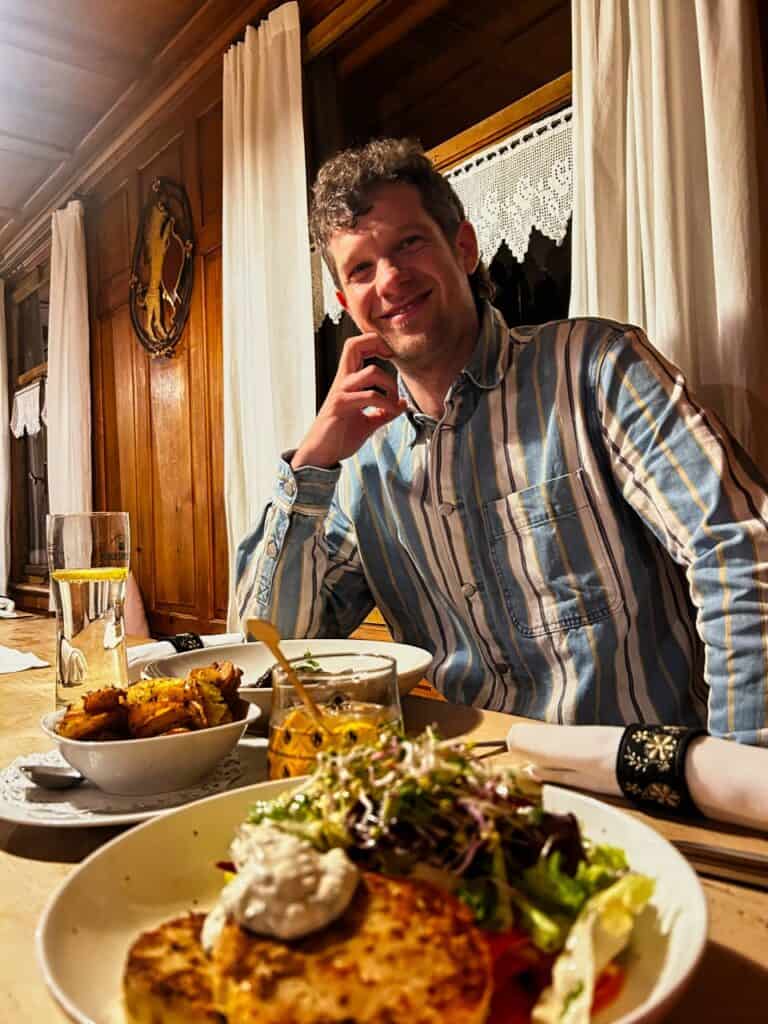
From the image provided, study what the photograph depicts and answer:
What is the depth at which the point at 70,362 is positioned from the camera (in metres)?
4.80

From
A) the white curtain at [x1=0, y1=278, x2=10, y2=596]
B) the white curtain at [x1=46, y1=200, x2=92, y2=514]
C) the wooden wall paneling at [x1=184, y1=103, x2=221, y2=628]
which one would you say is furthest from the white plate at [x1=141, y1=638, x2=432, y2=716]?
the white curtain at [x1=0, y1=278, x2=10, y2=596]

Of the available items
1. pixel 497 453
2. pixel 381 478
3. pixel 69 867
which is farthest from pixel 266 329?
pixel 69 867

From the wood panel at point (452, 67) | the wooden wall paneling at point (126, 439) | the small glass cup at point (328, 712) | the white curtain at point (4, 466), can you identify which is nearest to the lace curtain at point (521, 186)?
the wood panel at point (452, 67)

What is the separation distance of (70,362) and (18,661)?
353 centimetres

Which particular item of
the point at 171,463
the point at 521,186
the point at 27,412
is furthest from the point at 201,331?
the point at 27,412

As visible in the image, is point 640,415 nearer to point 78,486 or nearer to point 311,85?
point 311,85

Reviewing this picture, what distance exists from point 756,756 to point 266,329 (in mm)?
2707

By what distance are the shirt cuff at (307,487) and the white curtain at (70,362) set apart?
11.5 feet

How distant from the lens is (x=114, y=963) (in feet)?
1.38

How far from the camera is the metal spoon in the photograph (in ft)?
2.47

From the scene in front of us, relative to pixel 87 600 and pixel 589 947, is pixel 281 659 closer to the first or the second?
pixel 589 947

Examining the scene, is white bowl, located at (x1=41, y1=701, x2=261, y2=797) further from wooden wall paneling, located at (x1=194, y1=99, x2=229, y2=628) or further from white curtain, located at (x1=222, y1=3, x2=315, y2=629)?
wooden wall paneling, located at (x1=194, y1=99, x2=229, y2=628)

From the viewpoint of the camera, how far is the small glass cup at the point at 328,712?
0.60 metres

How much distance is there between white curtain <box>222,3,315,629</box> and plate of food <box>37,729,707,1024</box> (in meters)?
2.38
